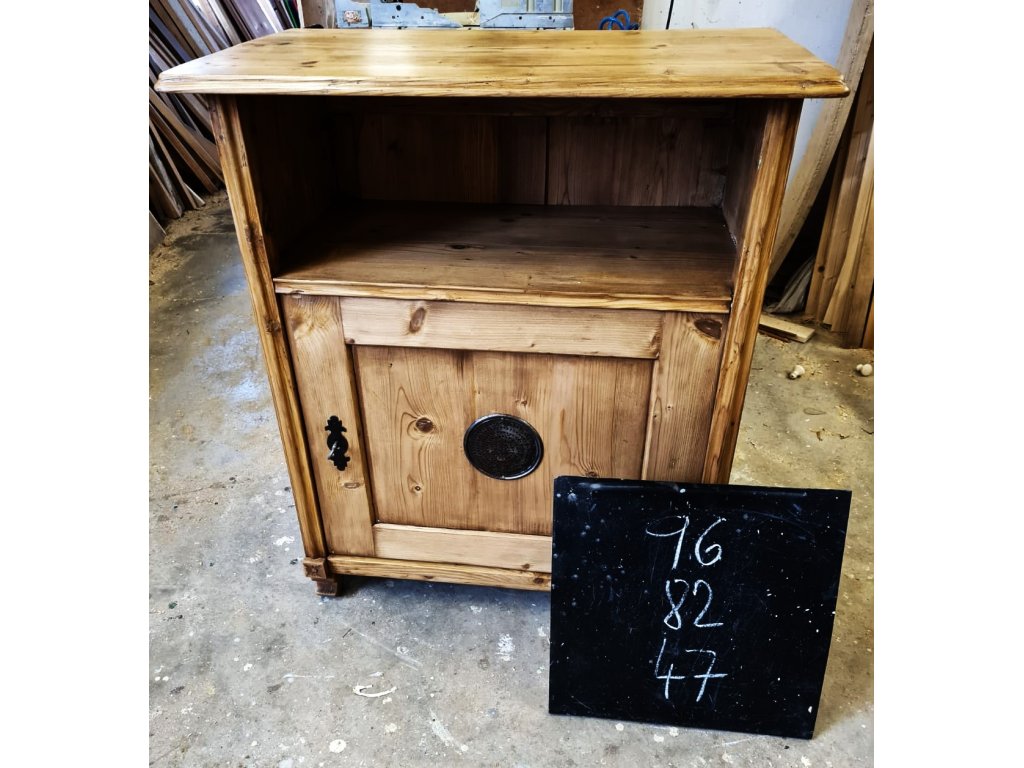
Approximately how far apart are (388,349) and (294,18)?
186 inches

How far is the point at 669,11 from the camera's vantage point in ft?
9.81

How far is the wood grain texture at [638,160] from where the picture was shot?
1500 mm

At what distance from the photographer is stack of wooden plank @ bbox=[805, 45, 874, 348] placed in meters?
2.50

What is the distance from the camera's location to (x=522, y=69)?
110cm

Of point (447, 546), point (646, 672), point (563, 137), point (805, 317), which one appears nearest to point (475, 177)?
point (563, 137)

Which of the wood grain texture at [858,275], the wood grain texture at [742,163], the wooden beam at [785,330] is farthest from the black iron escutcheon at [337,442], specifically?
the wood grain texture at [858,275]

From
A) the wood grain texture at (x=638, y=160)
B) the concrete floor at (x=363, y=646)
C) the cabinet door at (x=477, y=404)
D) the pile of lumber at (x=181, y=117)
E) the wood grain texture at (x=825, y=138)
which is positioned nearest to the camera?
the cabinet door at (x=477, y=404)

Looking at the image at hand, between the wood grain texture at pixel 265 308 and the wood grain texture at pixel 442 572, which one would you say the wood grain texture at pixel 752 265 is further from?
the wood grain texture at pixel 265 308

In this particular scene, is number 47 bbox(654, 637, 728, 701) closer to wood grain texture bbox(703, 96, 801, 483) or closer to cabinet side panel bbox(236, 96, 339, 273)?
wood grain texture bbox(703, 96, 801, 483)

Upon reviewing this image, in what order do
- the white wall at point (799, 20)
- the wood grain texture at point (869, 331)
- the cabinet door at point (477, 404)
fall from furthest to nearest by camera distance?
the wood grain texture at point (869, 331) → the white wall at point (799, 20) → the cabinet door at point (477, 404)

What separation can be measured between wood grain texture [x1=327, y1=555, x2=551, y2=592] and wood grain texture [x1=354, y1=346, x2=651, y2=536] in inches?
4.3

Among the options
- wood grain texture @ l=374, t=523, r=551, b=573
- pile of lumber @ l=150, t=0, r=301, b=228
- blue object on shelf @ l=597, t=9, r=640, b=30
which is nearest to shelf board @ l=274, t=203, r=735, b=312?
wood grain texture @ l=374, t=523, r=551, b=573

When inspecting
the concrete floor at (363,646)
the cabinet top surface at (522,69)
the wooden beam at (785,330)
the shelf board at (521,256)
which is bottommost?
the concrete floor at (363,646)

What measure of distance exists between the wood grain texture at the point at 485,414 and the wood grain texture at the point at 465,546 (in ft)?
0.07
